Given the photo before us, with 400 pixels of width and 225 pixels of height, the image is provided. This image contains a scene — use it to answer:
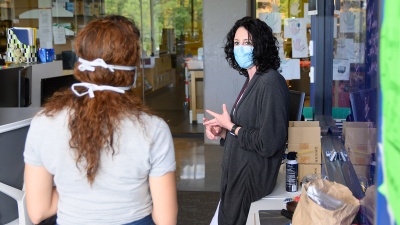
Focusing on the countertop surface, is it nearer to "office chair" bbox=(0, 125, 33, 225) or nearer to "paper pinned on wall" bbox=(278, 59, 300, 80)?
"office chair" bbox=(0, 125, 33, 225)

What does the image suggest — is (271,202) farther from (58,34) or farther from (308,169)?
(58,34)

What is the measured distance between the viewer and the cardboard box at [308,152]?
3.16 m

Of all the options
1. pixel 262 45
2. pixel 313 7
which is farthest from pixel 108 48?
pixel 313 7

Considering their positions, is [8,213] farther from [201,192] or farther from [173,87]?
[173,87]

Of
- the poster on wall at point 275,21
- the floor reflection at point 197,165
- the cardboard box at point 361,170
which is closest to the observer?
the cardboard box at point 361,170

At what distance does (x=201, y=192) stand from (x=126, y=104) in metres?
4.03

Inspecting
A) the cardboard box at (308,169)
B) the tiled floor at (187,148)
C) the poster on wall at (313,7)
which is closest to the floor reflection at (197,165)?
the tiled floor at (187,148)

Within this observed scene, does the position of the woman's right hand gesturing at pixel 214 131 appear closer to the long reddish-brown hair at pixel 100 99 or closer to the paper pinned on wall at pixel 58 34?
the long reddish-brown hair at pixel 100 99

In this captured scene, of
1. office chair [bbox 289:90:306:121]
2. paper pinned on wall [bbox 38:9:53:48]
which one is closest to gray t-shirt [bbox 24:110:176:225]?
office chair [bbox 289:90:306:121]

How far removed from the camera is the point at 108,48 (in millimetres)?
1689

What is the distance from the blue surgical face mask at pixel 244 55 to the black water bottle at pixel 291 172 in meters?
0.55

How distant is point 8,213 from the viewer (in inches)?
109

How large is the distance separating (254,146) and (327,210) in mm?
680

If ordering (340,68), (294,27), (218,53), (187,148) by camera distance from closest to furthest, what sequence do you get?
(340,68) → (294,27) → (218,53) → (187,148)
